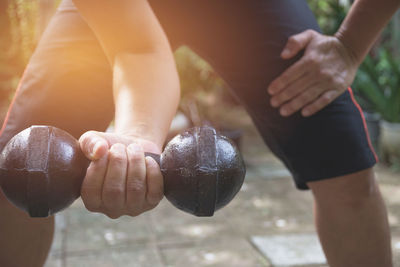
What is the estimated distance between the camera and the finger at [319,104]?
1584 mm

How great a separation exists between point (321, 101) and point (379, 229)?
1.43ft

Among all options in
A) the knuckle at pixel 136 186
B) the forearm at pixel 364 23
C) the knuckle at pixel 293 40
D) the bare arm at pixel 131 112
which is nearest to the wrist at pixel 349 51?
the forearm at pixel 364 23

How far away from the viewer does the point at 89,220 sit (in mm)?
3512

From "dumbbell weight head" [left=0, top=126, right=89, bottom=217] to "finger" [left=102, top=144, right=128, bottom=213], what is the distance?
0.18 ft

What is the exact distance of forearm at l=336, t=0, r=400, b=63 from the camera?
1635mm

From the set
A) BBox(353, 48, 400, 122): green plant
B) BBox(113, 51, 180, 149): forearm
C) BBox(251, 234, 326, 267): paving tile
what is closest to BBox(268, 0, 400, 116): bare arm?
BBox(113, 51, 180, 149): forearm

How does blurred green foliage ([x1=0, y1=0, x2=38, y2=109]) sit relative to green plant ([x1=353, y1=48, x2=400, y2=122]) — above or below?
above

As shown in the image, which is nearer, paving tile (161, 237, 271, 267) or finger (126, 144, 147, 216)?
finger (126, 144, 147, 216)

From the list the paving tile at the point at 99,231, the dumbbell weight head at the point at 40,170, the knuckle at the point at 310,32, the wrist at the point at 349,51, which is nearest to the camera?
the dumbbell weight head at the point at 40,170

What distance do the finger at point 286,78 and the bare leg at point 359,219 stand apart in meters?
0.33

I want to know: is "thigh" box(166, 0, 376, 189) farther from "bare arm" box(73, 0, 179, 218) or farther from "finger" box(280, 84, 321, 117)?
"bare arm" box(73, 0, 179, 218)

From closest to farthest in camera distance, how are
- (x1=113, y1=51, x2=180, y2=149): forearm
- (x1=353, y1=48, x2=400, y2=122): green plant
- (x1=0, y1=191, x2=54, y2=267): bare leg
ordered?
(x1=113, y1=51, x2=180, y2=149): forearm
(x1=0, y1=191, x2=54, y2=267): bare leg
(x1=353, y1=48, x2=400, y2=122): green plant

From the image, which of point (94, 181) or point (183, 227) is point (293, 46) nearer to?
point (94, 181)

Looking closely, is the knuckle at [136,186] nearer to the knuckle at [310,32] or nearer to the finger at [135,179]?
the finger at [135,179]
